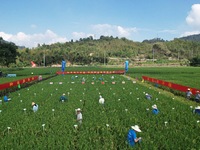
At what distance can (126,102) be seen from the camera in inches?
755

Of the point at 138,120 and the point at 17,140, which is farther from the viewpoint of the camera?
the point at 138,120

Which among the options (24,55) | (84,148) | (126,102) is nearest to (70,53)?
(24,55)

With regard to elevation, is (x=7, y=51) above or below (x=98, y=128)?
above

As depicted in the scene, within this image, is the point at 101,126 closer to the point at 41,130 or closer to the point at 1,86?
the point at 41,130

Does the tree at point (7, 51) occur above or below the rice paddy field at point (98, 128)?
above

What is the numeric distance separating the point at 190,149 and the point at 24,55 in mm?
153837

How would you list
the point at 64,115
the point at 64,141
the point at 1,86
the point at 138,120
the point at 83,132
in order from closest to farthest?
the point at 64,141
the point at 83,132
the point at 138,120
the point at 64,115
the point at 1,86

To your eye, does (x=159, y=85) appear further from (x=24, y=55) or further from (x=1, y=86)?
(x=24, y=55)

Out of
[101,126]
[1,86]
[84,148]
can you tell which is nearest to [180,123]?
[101,126]

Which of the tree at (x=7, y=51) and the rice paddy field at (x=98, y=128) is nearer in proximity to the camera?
the rice paddy field at (x=98, y=128)

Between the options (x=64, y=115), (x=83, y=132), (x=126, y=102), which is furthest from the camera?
(x=126, y=102)

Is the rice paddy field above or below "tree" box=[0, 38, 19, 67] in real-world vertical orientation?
below

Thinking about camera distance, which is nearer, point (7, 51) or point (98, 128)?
point (98, 128)

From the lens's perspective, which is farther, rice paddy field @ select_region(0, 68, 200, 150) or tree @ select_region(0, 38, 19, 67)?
tree @ select_region(0, 38, 19, 67)
